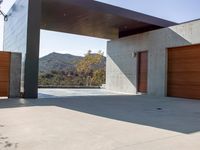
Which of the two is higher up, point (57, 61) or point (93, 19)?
point (93, 19)

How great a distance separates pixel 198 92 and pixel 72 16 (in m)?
7.42

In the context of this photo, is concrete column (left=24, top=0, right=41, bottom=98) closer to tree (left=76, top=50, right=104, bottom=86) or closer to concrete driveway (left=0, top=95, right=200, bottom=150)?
concrete driveway (left=0, top=95, right=200, bottom=150)

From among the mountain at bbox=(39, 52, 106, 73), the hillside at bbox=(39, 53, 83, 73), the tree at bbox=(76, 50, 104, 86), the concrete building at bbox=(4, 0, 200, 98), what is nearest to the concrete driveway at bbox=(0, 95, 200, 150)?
the concrete building at bbox=(4, 0, 200, 98)

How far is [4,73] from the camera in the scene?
452 inches

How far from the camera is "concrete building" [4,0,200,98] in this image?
11.4 metres

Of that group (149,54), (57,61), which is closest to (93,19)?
(149,54)

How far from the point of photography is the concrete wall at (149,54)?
1326 cm

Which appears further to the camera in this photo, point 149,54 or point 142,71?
point 142,71

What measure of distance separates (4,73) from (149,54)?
7783mm

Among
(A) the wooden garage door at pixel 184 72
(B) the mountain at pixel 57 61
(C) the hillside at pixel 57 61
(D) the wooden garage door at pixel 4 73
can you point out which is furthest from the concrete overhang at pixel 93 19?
(C) the hillside at pixel 57 61

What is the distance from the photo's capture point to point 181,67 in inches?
531

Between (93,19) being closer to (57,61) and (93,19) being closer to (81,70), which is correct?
(81,70)

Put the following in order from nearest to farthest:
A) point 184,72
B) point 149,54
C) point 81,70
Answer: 1. point 184,72
2. point 149,54
3. point 81,70

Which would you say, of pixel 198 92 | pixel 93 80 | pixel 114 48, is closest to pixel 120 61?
pixel 114 48
